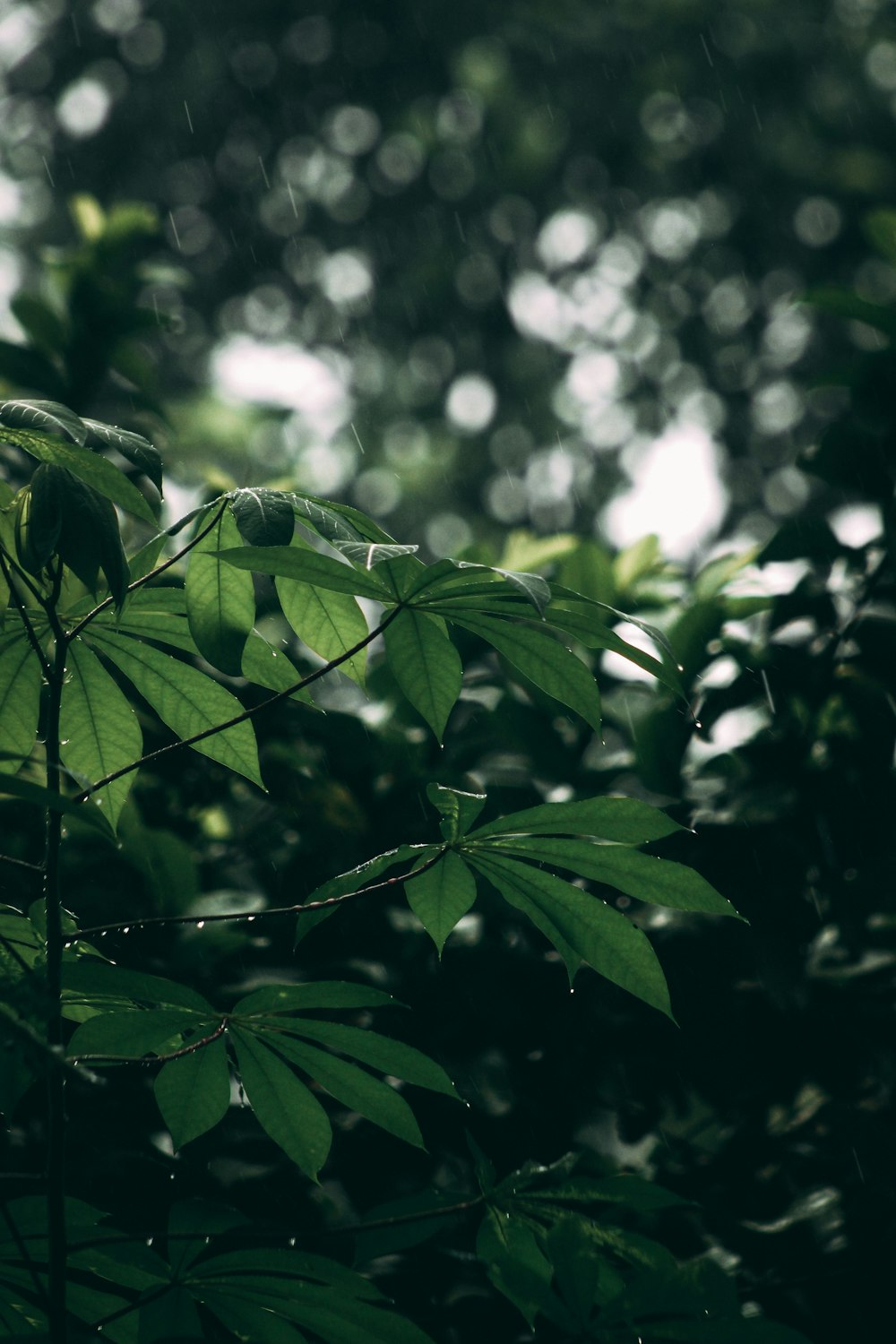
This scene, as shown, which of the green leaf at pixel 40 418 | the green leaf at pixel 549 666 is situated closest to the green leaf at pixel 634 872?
the green leaf at pixel 549 666

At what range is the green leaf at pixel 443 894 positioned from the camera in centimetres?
91

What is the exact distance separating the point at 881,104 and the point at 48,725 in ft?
28.5

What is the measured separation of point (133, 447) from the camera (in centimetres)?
80

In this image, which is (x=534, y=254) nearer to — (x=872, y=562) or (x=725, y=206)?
(x=725, y=206)

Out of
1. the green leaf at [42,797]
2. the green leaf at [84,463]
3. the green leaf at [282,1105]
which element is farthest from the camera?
the green leaf at [282,1105]

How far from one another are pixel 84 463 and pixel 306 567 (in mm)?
171

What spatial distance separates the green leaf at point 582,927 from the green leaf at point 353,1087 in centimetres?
18

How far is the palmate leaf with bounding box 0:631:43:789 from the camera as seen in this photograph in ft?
3.13

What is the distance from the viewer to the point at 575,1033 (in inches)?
53.3

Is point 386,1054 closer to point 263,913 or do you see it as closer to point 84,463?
point 263,913

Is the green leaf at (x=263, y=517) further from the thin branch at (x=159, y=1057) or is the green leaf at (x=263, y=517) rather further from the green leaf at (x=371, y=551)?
the thin branch at (x=159, y=1057)

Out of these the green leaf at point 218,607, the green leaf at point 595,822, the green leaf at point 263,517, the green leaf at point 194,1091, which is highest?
the green leaf at point 263,517

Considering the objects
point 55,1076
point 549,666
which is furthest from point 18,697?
point 549,666

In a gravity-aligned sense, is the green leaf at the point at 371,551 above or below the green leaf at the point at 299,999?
above
